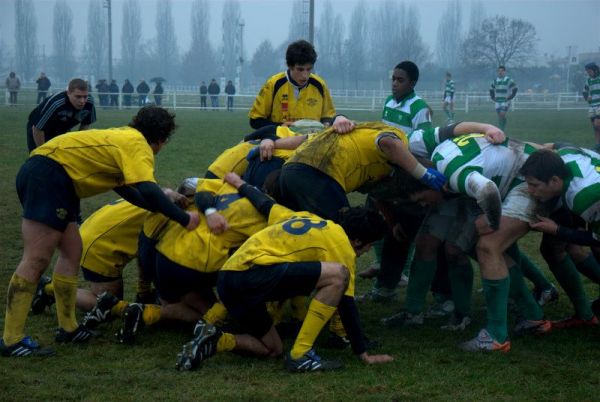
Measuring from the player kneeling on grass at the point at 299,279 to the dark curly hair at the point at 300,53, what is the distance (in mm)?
2725

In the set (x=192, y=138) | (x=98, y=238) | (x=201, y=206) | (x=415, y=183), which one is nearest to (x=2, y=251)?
(x=98, y=238)

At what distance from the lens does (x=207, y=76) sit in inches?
3812

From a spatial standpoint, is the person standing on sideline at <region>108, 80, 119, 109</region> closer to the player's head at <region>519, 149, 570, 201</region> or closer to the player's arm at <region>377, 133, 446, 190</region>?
the player's arm at <region>377, 133, 446, 190</region>

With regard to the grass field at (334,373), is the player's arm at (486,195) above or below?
above

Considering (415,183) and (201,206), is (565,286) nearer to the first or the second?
(415,183)

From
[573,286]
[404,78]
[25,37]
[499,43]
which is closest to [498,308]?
[573,286]

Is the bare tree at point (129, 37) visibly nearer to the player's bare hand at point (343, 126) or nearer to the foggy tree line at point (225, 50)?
the foggy tree line at point (225, 50)

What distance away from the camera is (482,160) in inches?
227

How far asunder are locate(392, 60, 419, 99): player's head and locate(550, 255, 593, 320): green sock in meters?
2.48

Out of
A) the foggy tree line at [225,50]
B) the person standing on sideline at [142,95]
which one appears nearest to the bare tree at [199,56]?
the foggy tree line at [225,50]

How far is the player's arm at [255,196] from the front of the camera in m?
5.55

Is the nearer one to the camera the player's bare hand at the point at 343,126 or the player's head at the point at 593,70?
the player's bare hand at the point at 343,126

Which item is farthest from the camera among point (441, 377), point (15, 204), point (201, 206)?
point (15, 204)

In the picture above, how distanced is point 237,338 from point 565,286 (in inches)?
106
